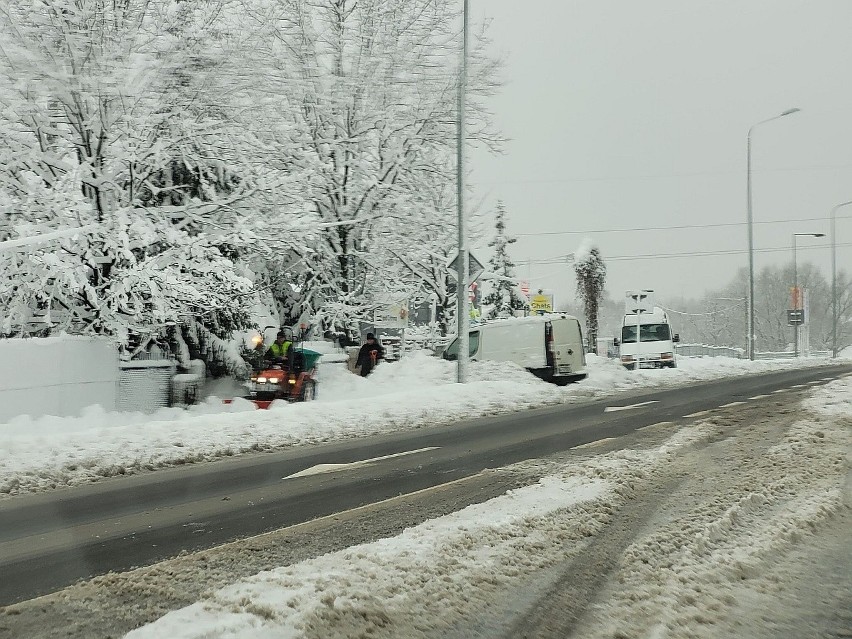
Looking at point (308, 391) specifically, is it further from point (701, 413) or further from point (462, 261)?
point (701, 413)

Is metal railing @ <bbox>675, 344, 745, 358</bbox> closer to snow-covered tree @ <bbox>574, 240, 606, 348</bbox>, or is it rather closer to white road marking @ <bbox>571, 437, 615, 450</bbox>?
snow-covered tree @ <bbox>574, 240, 606, 348</bbox>

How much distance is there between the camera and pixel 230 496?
836 centimetres

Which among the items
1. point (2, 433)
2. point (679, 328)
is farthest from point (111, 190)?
point (679, 328)

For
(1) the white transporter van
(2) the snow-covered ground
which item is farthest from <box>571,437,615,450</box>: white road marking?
(1) the white transporter van

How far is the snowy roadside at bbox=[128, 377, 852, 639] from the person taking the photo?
444 cm

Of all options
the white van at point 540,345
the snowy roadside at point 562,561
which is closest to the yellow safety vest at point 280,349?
the white van at point 540,345

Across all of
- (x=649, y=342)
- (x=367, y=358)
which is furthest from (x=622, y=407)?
(x=649, y=342)

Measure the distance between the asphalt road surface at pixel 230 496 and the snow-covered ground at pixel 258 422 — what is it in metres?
0.73

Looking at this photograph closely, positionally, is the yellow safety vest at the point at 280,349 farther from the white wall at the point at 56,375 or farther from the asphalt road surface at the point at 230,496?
the asphalt road surface at the point at 230,496

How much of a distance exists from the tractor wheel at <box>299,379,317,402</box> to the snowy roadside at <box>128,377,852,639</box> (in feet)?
30.9

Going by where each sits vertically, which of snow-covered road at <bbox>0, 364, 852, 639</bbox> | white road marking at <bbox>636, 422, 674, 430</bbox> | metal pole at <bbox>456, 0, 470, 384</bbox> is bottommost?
white road marking at <bbox>636, 422, 674, 430</bbox>

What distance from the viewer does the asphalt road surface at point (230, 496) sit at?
605cm

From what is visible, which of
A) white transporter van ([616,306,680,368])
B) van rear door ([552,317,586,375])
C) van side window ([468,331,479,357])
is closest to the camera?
van rear door ([552,317,586,375])

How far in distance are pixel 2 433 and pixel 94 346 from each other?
340 centimetres
